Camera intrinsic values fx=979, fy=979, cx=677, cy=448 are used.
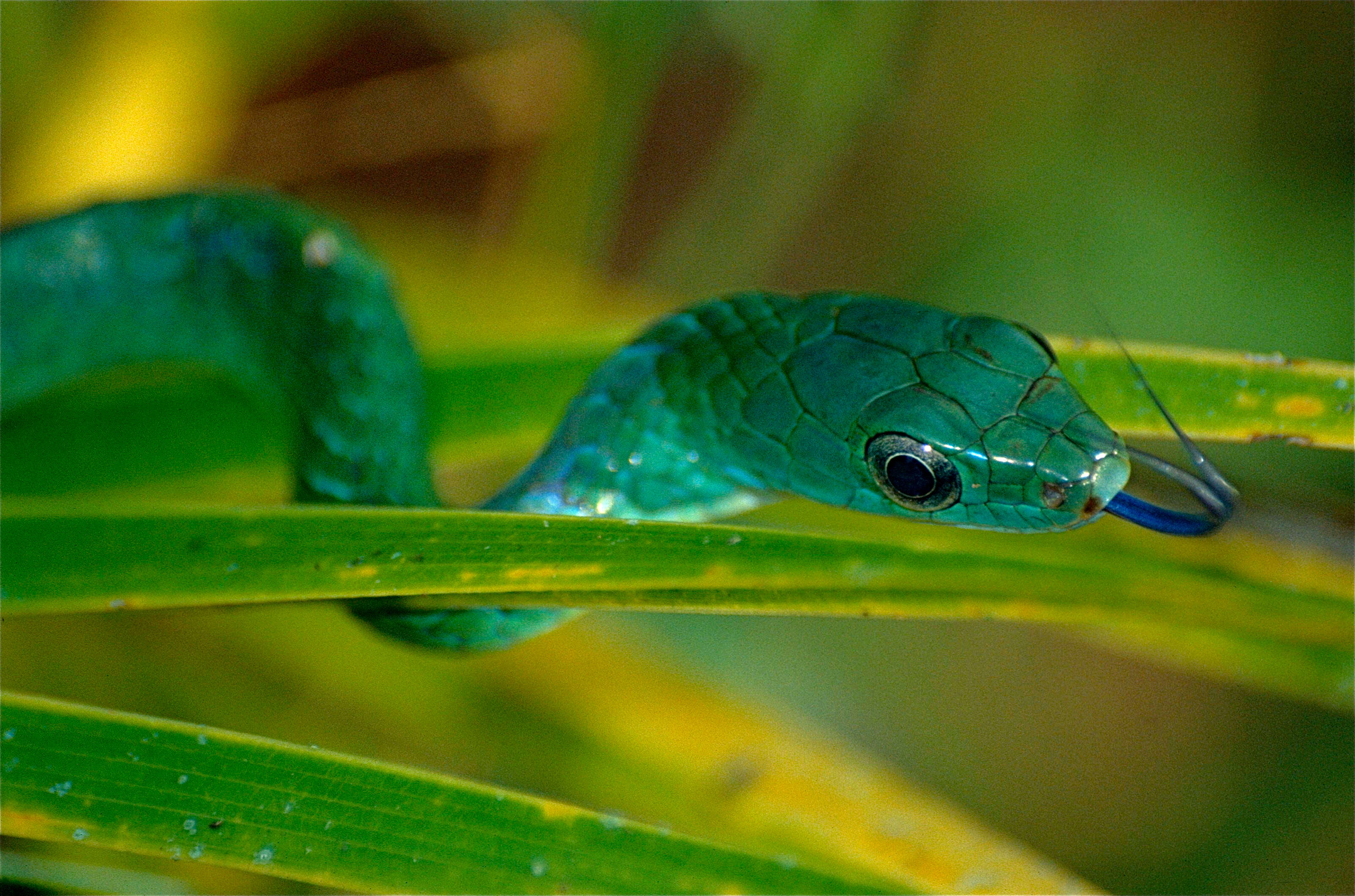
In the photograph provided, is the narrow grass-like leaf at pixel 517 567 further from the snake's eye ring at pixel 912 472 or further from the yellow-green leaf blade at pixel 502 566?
the snake's eye ring at pixel 912 472

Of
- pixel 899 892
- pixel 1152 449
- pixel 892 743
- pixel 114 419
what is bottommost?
pixel 892 743

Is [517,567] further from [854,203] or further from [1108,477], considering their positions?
[854,203]

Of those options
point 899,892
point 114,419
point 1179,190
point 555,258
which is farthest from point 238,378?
point 1179,190

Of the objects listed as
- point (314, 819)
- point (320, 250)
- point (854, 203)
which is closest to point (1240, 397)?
point (314, 819)

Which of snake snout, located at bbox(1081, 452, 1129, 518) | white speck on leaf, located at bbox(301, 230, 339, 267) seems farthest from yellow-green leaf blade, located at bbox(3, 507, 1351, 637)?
white speck on leaf, located at bbox(301, 230, 339, 267)

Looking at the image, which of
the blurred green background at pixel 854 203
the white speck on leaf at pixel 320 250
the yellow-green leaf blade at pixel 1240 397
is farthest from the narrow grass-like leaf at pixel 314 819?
the blurred green background at pixel 854 203

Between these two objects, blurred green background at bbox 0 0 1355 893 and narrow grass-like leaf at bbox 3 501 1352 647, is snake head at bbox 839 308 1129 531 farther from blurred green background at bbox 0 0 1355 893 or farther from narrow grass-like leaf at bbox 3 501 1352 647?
blurred green background at bbox 0 0 1355 893

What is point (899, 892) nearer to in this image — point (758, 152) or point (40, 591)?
point (40, 591)
